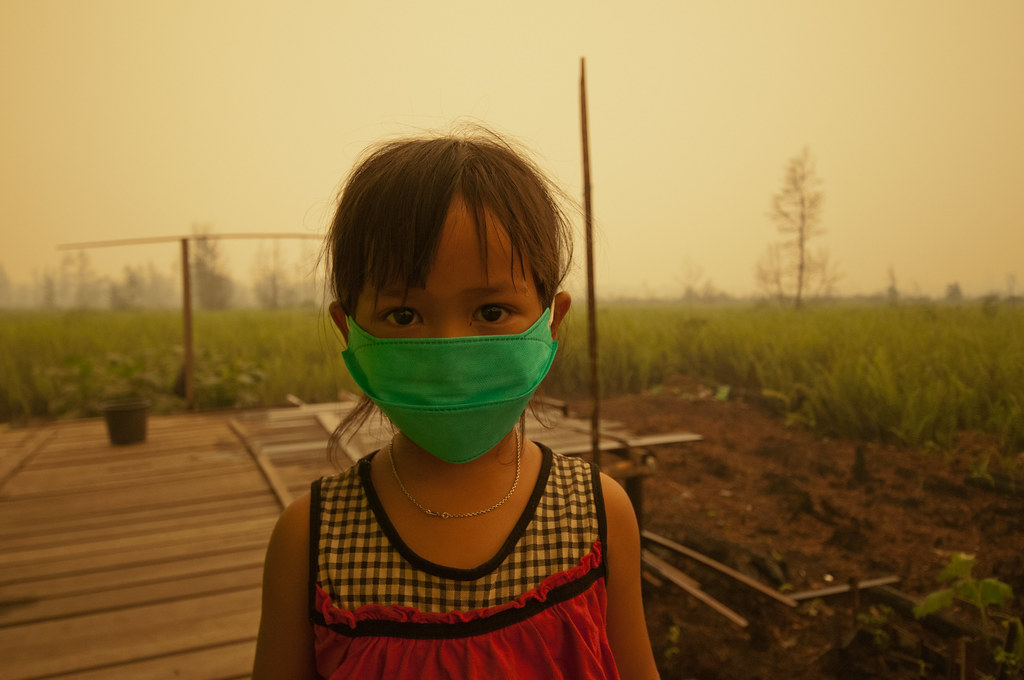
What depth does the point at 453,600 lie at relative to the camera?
81cm

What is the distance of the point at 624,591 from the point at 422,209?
1.89 feet

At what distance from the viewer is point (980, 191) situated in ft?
7.02

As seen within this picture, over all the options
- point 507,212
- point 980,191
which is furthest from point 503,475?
point 980,191

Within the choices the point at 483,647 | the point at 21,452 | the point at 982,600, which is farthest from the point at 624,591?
the point at 21,452

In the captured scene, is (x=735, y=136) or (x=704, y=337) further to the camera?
(x=704, y=337)

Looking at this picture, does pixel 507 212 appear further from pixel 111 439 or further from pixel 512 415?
pixel 111 439

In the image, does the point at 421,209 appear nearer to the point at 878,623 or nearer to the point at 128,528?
the point at 878,623

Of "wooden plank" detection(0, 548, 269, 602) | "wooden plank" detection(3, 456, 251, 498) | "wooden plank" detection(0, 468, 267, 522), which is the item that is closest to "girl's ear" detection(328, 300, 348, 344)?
"wooden plank" detection(0, 548, 269, 602)

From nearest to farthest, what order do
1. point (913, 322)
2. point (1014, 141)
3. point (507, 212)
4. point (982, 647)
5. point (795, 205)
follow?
point (507, 212) → point (982, 647) → point (1014, 141) → point (913, 322) → point (795, 205)

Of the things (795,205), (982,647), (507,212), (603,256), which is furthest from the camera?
(603,256)

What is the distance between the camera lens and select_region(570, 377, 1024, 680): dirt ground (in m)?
1.99

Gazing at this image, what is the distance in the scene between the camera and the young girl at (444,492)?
0.79 meters

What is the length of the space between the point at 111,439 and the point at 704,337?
3530 millimetres

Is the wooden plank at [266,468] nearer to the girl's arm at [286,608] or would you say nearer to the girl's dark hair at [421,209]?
the girl's arm at [286,608]
